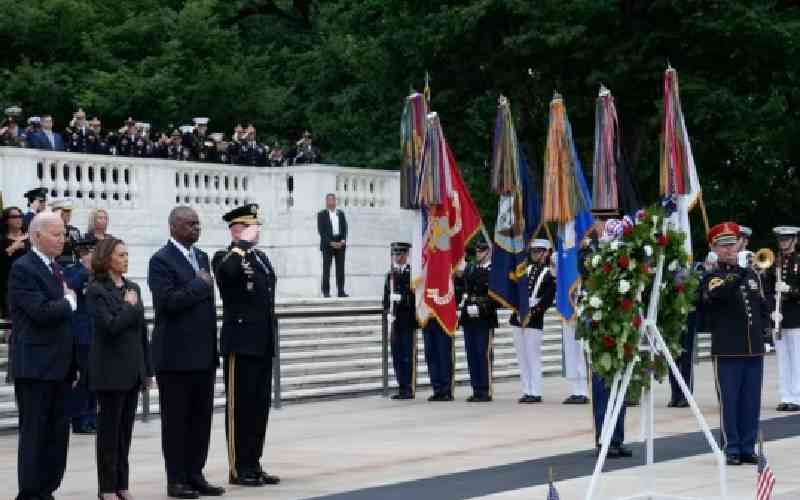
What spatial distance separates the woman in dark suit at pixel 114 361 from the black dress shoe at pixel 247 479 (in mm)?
1219

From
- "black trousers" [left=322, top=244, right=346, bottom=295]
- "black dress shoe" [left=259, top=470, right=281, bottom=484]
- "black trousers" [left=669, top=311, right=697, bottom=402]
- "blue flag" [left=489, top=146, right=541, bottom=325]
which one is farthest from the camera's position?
"black trousers" [left=322, top=244, right=346, bottom=295]

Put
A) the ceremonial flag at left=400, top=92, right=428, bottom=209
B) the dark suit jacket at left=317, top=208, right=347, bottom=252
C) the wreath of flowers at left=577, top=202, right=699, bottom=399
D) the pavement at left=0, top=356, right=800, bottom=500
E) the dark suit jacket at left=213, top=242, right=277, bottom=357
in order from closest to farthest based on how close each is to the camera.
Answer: the wreath of flowers at left=577, top=202, right=699, bottom=399 → the pavement at left=0, top=356, right=800, bottom=500 → the dark suit jacket at left=213, top=242, right=277, bottom=357 → the ceremonial flag at left=400, top=92, right=428, bottom=209 → the dark suit jacket at left=317, top=208, right=347, bottom=252

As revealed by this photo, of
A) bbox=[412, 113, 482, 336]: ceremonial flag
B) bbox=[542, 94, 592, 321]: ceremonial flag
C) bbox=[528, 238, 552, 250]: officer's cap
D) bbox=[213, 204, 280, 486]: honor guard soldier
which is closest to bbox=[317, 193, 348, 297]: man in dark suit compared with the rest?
bbox=[528, 238, 552, 250]: officer's cap

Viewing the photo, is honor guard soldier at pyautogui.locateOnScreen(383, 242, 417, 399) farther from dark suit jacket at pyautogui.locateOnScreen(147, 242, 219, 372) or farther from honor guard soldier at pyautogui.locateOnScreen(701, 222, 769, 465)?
dark suit jacket at pyautogui.locateOnScreen(147, 242, 219, 372)

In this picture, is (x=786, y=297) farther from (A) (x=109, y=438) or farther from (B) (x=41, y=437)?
(B) (x=41, y=437)

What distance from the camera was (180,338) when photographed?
12461 mm

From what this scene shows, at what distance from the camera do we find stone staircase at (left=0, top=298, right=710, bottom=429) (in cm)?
2144

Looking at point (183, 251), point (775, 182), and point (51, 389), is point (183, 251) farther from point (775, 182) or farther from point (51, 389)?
point (775, 182)

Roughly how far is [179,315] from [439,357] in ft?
29.9

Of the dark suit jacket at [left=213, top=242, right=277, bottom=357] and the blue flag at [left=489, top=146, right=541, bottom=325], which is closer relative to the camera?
the dark suit jacket at [left=213, top=242, right=277, bottom=357]

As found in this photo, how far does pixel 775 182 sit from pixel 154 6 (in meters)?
14.2

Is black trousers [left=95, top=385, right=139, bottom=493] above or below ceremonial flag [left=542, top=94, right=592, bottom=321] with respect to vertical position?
below

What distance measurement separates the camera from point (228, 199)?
3141cm

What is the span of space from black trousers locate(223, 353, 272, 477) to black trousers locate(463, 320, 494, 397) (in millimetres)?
8070
